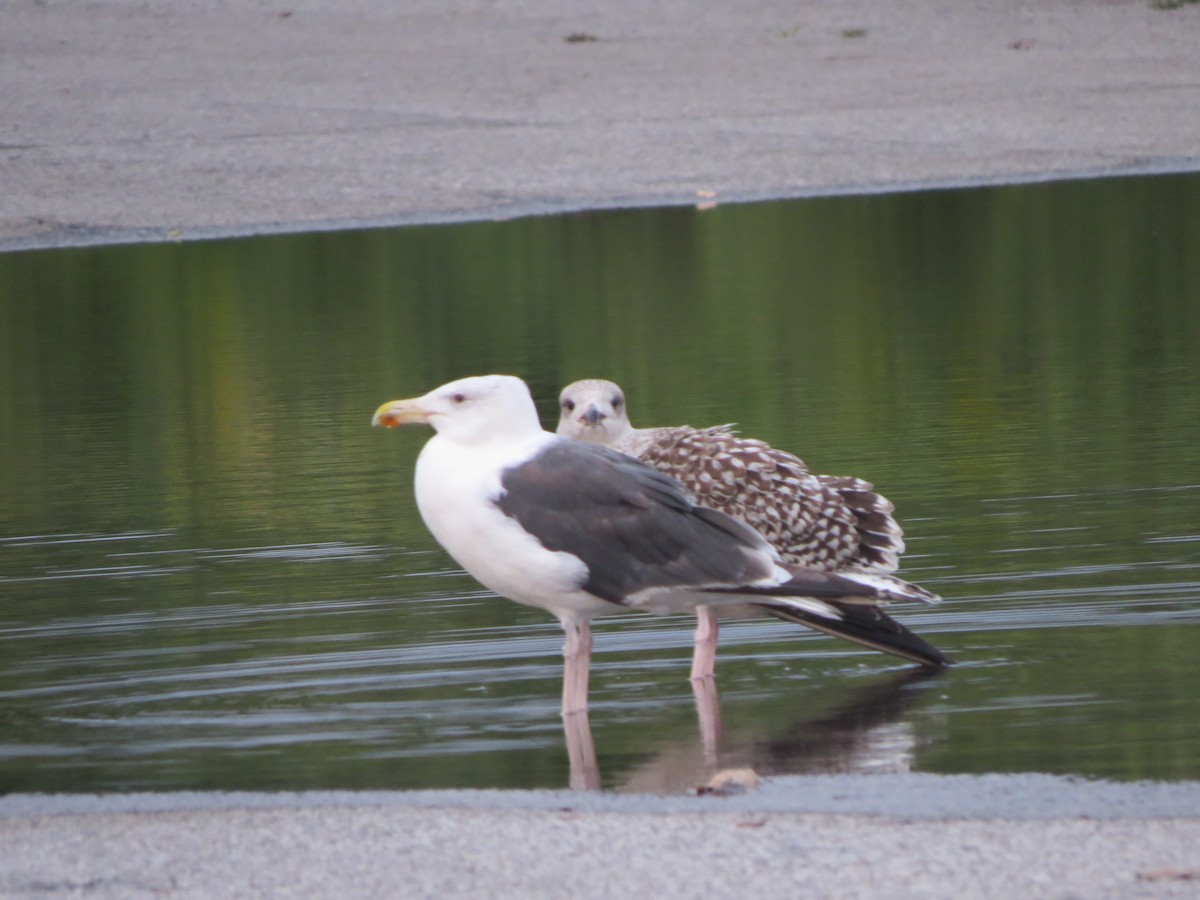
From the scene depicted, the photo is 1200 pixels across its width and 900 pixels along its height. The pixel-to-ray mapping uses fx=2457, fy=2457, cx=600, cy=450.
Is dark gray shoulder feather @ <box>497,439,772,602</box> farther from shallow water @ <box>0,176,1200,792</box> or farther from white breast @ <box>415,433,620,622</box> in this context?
shallow water @ <box>0,176,1200,792</box>

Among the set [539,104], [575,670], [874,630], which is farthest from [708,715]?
[539,104]

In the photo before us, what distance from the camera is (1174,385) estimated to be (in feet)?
40.8

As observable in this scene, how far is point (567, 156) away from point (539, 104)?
8.02 ft

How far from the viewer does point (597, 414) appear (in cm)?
846

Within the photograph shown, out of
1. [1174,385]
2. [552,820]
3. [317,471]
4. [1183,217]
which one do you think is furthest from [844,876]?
[1183,217]

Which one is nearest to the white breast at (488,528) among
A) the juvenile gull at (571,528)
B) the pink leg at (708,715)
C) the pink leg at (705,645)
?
the juvenile gull at (571,528)

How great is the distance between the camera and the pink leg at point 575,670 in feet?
23.5

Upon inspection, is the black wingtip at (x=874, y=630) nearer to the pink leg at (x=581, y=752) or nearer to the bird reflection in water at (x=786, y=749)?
the bird reflection in water at (x=786, y=749)

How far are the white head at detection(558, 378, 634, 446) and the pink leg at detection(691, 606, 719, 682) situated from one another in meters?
1.11

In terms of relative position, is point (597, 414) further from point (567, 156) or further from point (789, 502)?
point (567, 156)

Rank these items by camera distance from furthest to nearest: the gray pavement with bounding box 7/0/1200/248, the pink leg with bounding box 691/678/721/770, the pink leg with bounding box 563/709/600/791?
the gray pavement with bounding box 7/0/1200/248 → the pink leg with bounding box 691/678/721/770 → the pink leg with bounding box 563/709/600/791

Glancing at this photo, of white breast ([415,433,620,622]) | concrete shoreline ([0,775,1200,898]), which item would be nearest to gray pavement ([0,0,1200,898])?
concrete shoreline ([0,775,1200,898])

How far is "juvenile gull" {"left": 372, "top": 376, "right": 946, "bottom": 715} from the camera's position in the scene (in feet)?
22.6

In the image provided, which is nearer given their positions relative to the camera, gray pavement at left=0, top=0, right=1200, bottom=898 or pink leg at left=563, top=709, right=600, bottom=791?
gray pavement at left=0, top=0, right=1200, bottom=898
